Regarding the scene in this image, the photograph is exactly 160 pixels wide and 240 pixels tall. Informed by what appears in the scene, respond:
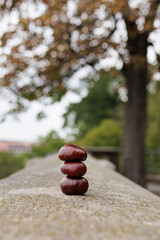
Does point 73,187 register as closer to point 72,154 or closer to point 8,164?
point 72,154

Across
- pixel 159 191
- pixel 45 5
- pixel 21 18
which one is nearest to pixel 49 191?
pixel 45 5

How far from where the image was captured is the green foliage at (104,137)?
16.2 m

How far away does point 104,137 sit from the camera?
55.0 feet

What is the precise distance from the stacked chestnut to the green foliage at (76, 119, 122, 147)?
44.1 feet

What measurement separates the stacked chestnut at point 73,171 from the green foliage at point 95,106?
18940 millimetres

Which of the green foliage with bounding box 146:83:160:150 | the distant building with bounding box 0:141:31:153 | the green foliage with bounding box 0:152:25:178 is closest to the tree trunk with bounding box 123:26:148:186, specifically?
the green foliage with bounding box 0:152:25:178

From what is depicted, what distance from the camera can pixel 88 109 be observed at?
2183 cm

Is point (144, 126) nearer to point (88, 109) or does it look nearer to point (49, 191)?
point (49, 191)

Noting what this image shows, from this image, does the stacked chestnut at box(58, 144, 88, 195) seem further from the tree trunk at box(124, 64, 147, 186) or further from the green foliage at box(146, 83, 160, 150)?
the green foliage at box(146, 83, 160, 150)

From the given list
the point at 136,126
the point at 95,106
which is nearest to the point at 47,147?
the point at 95,106

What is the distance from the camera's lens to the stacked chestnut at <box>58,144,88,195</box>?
2518 mm

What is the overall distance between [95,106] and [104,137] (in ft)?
18.2

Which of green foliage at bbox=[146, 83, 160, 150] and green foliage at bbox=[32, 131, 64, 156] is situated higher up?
green foliage at bbox=[146, 83, 160, 150]

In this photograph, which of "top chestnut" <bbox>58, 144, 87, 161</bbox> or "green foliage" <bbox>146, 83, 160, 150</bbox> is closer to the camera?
"top chestnut" <bbox>58, 144, 87, 161</bbox>
